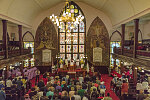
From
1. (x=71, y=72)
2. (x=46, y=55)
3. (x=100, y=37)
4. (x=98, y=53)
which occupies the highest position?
(x=100, y=37)

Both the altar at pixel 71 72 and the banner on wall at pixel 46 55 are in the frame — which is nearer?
the altar at pixel 71 72

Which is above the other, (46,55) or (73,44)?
(73,44)

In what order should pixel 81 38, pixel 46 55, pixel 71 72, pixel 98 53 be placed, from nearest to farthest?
pixel 71 72 < pixel 46 55 < pixel 98 53 < pixel 81 38

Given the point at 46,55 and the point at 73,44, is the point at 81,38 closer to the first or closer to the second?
the point at 73,44

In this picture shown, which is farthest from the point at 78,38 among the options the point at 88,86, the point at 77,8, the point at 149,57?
the point at 149,57

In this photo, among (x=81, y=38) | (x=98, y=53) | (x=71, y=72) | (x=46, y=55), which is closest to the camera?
(x=71, y=72)

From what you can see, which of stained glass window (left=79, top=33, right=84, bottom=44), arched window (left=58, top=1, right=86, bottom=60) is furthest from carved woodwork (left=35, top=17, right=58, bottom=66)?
stained glass window (left=79, top=33, right=84, bottom=44)

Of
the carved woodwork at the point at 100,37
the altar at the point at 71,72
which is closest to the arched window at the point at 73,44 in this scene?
the carved woodwork at the point at 100,37

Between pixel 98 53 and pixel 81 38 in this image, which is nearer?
pixel 98 53

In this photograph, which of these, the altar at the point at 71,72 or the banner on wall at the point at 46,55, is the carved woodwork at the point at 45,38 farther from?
the altar at the point at 71,72

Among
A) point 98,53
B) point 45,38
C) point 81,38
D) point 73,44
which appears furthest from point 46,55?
point 98,53

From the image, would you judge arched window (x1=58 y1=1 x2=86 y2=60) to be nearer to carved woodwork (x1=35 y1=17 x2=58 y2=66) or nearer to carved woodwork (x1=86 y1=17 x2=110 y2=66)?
carved woodwork (x1=35 y1=17 x2=58 y2=66)

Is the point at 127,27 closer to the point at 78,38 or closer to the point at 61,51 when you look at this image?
the point at 78,38

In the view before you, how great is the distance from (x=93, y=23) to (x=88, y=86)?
13928 mm
